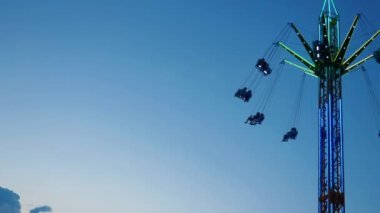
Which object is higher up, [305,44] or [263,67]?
[305,44]

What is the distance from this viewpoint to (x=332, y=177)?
→ 89.5 feet

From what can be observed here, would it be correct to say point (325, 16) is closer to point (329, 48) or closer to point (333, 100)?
point (329, 48)

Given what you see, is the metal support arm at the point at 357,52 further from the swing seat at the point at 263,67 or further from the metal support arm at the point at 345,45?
the swing seat at the point at 263,67

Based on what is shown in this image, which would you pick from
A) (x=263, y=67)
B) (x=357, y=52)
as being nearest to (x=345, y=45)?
(x=357, y=52)

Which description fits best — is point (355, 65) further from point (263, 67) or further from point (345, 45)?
point (263, 67)

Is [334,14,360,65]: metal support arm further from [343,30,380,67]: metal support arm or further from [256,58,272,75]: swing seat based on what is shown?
[256,58,272,75]: swing seat

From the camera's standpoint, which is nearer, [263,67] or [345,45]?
[345,45]

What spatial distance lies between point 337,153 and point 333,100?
3.46 meters

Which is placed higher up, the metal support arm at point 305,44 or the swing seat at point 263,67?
the metal support arm at point 305,44

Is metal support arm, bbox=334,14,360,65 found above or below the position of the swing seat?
above

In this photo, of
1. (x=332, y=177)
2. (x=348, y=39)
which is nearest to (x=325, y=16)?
(x=348, y=39)

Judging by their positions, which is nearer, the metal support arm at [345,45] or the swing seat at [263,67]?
the metal support arm at [345,45]

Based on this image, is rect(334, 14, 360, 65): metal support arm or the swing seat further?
the swing seat

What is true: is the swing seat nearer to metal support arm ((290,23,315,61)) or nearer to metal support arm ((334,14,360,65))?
metal support arm ((290,23,315,61))
